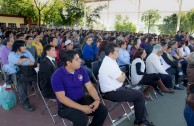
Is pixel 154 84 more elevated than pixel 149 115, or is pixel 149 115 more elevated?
pixel 154 84

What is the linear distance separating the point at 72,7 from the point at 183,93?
1019 inches

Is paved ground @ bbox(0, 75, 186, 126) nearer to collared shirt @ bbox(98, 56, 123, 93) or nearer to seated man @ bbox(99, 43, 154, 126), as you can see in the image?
seated man @ bbox(99, 43, 154, 126)

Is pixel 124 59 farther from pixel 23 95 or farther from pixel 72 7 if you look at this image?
pixel 72 7

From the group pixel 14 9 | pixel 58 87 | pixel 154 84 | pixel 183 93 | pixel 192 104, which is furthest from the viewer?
pixel 14 9

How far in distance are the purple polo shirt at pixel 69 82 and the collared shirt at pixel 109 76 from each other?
0.48 meters

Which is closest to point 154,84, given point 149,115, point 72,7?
point 149,115

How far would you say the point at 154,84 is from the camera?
4.53 metres

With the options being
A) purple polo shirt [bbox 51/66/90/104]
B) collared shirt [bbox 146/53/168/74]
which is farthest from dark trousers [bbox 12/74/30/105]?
collared shirt [bbox 146/53/168/74]

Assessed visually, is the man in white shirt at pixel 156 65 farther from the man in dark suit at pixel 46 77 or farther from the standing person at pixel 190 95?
the standing person at pixel 190 95

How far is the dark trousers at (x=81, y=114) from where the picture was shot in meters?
2.61

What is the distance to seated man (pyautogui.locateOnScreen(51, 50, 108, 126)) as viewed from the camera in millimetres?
2658

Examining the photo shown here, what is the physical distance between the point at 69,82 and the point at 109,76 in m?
0.82

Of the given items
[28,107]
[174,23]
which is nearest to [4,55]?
[28,107]

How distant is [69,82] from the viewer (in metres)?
2.73
